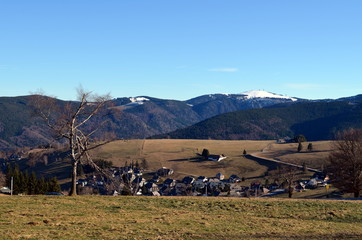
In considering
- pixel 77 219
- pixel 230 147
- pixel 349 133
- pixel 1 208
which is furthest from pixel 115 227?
pixel 230 147

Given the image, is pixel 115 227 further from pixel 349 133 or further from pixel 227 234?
pixel 349 133

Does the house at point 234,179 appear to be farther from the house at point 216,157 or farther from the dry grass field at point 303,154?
the dry grass field at point 303,154

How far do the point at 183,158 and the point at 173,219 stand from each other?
127704mm

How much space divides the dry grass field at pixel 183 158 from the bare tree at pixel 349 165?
72384 millimetres

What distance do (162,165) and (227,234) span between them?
119084 mm

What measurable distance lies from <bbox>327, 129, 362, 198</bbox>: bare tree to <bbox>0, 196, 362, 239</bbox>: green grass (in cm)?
1883

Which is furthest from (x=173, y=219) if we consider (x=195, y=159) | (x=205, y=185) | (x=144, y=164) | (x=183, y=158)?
(x=183, y=158)

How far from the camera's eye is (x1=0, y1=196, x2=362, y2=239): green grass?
1844cm

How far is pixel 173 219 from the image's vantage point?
72.9 feet

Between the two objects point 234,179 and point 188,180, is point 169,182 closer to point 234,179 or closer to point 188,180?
point 188,180

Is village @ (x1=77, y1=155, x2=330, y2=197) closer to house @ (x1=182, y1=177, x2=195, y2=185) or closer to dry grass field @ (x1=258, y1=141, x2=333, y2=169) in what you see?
house @ (x1=182, y1=177, x2=195, y2=185)

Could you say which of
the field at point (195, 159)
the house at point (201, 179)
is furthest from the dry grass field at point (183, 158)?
the house at point (201, 179)

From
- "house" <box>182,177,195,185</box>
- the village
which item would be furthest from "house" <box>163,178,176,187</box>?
"house" <box>182,177,195,185</box>

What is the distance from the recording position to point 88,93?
94.1 feet
